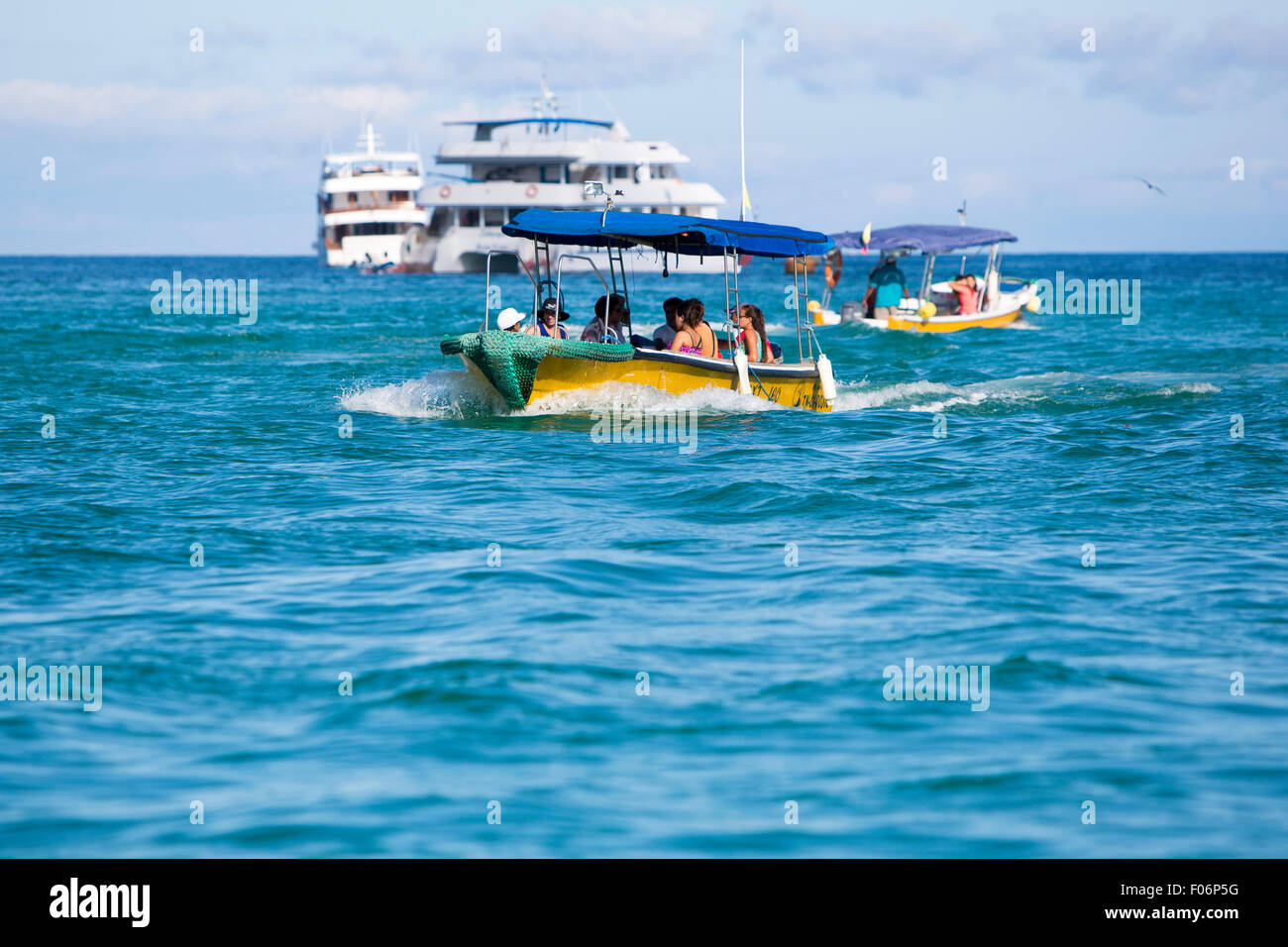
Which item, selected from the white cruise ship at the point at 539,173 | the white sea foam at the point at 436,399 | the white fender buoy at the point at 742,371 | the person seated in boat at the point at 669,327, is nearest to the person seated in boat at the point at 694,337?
the person seated in boat at the point at 669,327

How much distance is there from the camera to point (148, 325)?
3431 cm

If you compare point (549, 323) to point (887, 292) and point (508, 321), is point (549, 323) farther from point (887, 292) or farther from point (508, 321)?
point (887, 292)

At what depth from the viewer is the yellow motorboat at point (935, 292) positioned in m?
28.5

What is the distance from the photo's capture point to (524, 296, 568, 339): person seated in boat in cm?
1510

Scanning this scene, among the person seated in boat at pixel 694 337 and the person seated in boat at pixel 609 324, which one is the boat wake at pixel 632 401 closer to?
the person seated in boat at pixel 694 337

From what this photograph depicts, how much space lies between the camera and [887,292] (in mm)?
29406

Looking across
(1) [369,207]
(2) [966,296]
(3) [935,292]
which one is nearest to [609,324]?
(2) [966,296]

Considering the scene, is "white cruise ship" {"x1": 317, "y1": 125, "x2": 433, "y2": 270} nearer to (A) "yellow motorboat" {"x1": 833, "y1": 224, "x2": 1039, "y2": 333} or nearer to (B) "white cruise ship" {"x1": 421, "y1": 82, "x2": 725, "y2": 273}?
(B) "white cruise ship" {"x1": 421, "y1": 82, "x2": 725, "y2": 273}

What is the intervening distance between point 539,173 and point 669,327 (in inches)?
2367

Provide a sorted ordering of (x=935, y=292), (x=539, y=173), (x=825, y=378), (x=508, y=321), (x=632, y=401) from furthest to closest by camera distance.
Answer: (x=539, y=173) → (x=935, y=292) → (x=825, y=378) → (x=508, y=321) → (x=632, y=401)

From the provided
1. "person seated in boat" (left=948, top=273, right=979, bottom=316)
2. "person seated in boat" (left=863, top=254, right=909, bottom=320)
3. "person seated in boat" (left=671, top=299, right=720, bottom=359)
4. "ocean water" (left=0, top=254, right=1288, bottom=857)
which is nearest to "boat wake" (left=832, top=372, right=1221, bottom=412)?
"ocean water" (left=0, top=254, right=1288, bottom=857)

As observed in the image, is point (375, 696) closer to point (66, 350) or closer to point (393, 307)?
point (66, 350)

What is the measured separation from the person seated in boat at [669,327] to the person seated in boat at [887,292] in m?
14.5

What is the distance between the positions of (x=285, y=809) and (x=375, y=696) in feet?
3.94
